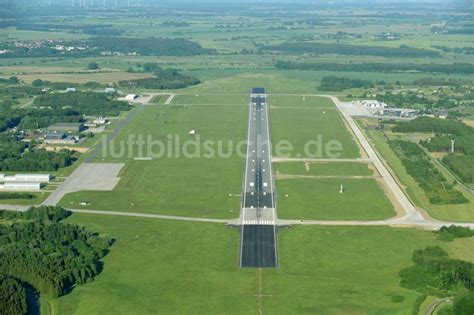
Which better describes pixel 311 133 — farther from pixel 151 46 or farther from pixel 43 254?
pixel 151 46

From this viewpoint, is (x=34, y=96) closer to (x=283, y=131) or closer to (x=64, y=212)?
(x=283, y=131)

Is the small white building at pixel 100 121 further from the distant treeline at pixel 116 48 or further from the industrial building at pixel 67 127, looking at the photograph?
the distant treeline at pixel 116 48

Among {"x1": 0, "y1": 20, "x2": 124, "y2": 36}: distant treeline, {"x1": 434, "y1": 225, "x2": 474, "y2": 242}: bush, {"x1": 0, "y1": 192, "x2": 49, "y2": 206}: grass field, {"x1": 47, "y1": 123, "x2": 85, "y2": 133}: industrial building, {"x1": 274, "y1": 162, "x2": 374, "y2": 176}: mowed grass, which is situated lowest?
{"x1": 0, "y1": 20, "x2": 124, "y2": 36}: distant treeline

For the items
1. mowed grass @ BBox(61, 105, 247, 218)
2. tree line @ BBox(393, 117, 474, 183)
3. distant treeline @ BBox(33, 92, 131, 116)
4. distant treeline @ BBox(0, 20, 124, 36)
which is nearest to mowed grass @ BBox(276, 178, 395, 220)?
mowed grass @ BBox(61, 105, 247, 218)

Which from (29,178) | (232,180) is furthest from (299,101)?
(29,178)

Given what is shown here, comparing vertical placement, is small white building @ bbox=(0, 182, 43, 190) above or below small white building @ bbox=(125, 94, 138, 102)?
above

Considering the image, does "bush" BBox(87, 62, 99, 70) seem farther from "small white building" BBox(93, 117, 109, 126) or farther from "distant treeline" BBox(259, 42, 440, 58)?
"small white building" BBox(93, 117, 109, 126)

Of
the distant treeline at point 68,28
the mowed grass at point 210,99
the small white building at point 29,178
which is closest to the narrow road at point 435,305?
the small white building at point 29,178
